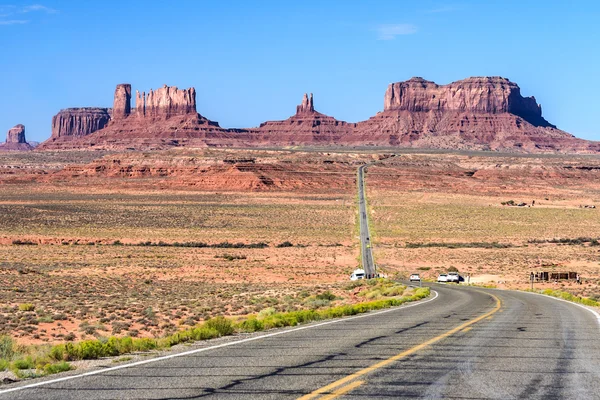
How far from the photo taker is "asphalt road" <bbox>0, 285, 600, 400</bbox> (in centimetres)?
901

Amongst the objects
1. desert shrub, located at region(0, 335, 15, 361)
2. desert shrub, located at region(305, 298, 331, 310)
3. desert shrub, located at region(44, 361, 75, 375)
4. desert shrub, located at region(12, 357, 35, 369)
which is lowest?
desert shrub, located at region(305, 298, 331, 310)

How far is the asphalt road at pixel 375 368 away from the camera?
9008 mm

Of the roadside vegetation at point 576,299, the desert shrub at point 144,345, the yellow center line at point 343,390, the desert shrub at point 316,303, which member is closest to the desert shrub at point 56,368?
the desert shrub at point 144,345

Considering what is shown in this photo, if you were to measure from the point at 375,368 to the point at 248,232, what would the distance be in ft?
212

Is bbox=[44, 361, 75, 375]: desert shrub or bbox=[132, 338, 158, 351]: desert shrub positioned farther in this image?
bbox=[132, 338, 158, 351]: desert shrub

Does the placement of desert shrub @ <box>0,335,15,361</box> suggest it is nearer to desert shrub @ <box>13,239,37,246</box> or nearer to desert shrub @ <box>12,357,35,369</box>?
desert shrub @ <box>12,357,35,369</box>

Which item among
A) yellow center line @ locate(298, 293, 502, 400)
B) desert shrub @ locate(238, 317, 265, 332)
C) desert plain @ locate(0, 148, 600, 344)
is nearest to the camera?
yellow center line @ locate(298, 293, 502, 400)

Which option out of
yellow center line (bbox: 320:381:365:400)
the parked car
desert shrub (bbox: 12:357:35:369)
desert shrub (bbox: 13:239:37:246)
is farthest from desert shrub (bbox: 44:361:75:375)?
desert shrub (bbox: 13:239:37:246)

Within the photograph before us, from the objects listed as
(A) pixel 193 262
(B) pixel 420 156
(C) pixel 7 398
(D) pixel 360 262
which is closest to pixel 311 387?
(C) pixel 7 398

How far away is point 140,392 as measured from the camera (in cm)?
893

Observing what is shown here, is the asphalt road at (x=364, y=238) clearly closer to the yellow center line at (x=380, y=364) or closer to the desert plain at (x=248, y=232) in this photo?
the desert plain at (x=248, y=232)

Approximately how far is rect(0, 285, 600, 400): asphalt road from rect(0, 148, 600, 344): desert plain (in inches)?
351

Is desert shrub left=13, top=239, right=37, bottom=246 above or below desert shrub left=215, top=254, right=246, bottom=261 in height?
above

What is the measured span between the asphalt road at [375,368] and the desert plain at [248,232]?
892 cm
